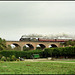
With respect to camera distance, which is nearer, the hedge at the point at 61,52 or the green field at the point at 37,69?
the green field at the point at 37,69

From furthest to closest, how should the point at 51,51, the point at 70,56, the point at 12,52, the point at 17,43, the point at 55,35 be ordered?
the point at 55,35
the point at 17,43
the point at 12,52
the point at 51,51
the point at 70,56

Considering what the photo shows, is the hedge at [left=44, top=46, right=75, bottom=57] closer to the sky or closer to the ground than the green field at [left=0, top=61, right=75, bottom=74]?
closer to the ground

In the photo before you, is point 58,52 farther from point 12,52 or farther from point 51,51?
point 12,52

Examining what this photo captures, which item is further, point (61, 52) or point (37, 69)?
point (61, 52)

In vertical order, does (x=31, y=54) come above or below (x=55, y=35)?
below

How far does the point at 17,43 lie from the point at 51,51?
32345 mm

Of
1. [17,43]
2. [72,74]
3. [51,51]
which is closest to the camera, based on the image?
[72,74]

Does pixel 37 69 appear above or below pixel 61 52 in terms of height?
above

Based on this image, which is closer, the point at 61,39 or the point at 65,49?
the point at 65,49

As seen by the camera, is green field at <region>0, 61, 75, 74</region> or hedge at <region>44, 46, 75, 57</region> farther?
hedge at <region>44, 46, 75, 57</region>

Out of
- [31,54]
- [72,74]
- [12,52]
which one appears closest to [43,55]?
[31,54]

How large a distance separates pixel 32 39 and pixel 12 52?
98.7 feet

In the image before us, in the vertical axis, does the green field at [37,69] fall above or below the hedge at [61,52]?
above

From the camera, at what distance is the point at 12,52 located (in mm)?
53219
